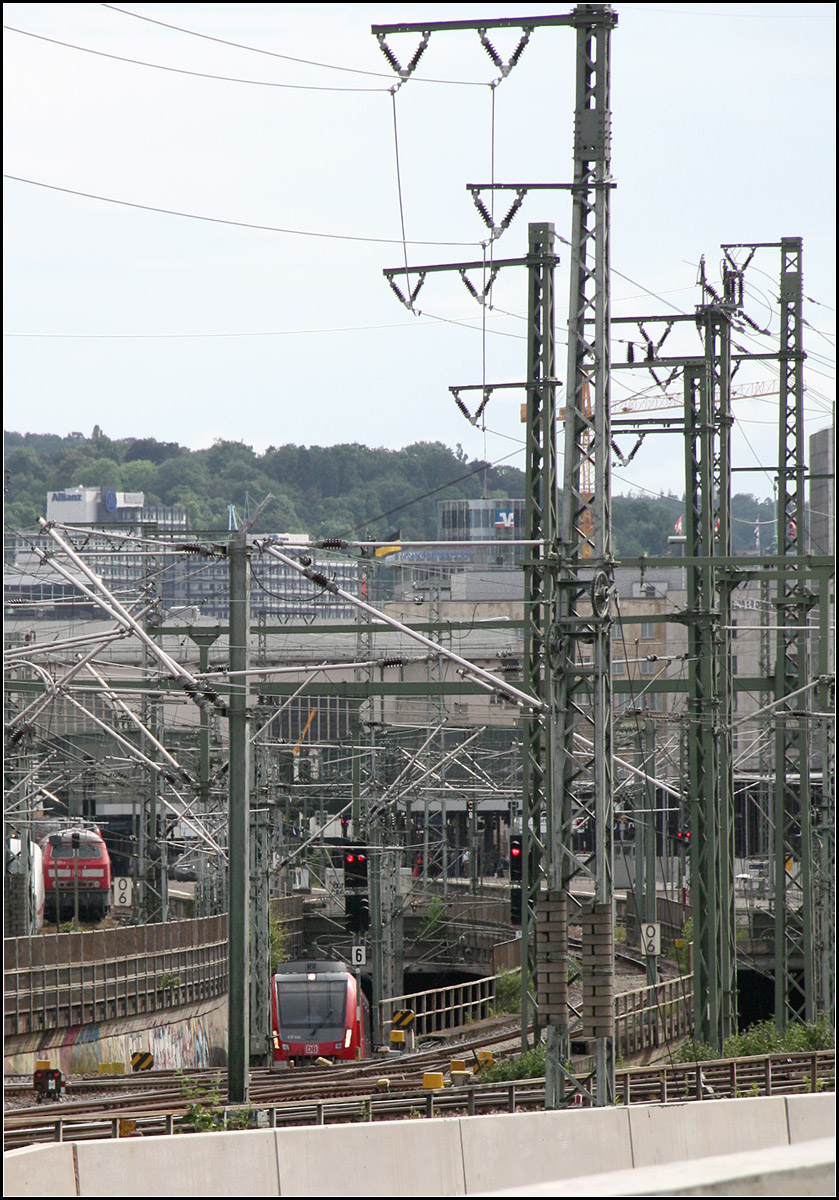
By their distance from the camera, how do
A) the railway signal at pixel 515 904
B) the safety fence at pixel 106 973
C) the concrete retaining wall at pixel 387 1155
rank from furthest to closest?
1. the safety fence at pixel 106 973
2. the railway signal at pixel 515 904
3. the concrete retaining wall at pixel 387 1155

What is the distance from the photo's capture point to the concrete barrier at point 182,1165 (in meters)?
12.9

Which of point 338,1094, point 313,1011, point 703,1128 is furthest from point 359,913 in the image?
point 703,1128

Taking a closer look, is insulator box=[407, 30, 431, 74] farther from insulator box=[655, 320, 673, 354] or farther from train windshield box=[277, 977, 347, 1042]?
train windshield box=[277, 977, 347, 1042]

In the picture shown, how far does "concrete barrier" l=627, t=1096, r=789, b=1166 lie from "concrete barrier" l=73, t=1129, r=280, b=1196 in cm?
381

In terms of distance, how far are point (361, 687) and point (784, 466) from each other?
9146mm

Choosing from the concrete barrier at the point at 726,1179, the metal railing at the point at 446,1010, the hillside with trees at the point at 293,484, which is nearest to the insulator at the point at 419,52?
the concrete barrier at the point at 726,1179

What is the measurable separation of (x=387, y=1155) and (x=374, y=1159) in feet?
0.39

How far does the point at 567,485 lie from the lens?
16406mm

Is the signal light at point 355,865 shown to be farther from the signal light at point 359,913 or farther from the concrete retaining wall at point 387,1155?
the concrete retaining wall at point 387,1155

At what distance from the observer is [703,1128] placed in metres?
15.7

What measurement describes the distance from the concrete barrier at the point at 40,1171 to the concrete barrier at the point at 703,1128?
5396 millimetres

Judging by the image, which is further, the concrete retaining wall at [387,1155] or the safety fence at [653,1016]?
the safety fence at [653,1016]

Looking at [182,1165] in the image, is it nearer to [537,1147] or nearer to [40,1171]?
[40,1171]

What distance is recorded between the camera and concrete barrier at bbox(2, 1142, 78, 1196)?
11930mm
